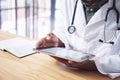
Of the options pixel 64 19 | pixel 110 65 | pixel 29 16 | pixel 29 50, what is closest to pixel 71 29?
pixel 64 19

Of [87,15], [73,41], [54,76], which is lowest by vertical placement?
[54,76]

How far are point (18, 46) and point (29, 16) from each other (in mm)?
2855

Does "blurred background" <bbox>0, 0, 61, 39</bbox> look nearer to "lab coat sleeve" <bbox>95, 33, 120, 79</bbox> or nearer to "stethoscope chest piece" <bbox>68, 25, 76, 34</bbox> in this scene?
"stethoscope chest piece" <bbox>68, 25, 76, 34</bbox>

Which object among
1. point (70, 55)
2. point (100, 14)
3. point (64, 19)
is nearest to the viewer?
point (70, 55)

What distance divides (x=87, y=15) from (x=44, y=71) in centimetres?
49

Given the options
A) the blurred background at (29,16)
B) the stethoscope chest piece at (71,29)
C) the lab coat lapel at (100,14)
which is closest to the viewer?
the lab coat lapel at (100,14)

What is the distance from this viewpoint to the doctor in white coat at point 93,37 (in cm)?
88

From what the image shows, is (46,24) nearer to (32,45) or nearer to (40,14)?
(40,14)

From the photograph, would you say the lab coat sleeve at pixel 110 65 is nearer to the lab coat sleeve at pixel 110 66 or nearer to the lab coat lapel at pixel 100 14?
the lab coat sleeve at pixel 110 66

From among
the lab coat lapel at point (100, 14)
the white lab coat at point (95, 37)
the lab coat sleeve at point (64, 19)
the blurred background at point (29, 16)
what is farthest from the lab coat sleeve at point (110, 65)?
the blurred background at point (29, 16)

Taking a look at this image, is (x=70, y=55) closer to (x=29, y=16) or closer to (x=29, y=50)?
(x=29, y=50)

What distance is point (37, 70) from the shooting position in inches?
34.7

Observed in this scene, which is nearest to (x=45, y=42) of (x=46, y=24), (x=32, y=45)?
(x=32, y=45)

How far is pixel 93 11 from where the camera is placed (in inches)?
44.6
